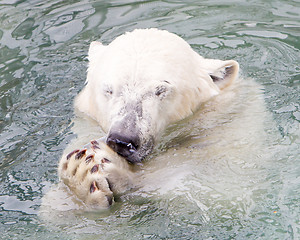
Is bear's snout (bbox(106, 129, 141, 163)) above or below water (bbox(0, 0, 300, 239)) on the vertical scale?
above

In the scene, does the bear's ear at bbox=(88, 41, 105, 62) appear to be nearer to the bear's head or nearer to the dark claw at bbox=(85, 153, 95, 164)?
the bear's head

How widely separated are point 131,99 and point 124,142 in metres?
0.55

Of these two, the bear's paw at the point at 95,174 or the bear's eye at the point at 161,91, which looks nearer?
the bear's paw at the point at 95,174

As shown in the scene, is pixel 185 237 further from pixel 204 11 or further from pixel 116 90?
pixel 204 11

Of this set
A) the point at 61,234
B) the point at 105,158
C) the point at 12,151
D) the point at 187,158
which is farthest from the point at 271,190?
the point at 12,151

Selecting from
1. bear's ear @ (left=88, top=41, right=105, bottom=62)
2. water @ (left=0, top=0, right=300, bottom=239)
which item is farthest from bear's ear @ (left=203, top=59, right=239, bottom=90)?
bear's ear @ (left=88, top=41, right=105, bottom=62)

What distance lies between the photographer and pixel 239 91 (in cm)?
580

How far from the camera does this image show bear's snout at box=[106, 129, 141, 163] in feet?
14.1

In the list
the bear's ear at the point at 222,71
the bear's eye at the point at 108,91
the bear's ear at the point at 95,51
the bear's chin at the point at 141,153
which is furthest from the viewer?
the bear's ear at the point at 95,51

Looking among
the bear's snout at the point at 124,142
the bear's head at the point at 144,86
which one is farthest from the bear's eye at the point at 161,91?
the bear's snout at the point at 124,142

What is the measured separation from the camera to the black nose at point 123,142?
14.1 feet

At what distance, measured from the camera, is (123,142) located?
430 centimetres

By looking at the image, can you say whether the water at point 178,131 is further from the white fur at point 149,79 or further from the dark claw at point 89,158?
the dark claw at point 89,158

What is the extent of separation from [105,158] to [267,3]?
4.96 meters
